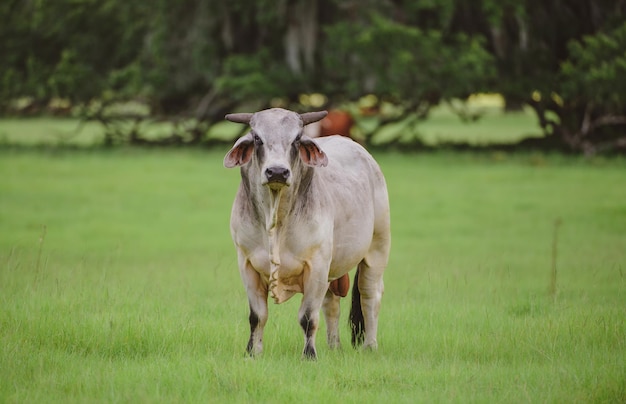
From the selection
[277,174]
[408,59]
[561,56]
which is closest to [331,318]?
[277,174]

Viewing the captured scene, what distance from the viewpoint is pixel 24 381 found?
621 cm

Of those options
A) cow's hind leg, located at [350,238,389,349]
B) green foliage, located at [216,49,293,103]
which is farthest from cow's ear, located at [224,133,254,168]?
green foliage, located at [216,49,293,103]

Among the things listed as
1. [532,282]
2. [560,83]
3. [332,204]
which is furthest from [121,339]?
[560,83]

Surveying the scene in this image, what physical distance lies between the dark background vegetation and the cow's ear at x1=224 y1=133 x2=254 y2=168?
1575 cm

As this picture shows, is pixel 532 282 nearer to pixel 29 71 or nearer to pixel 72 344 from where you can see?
pixel 72 344

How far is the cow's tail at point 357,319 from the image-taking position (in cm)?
797

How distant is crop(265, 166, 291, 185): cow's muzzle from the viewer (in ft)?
21.1

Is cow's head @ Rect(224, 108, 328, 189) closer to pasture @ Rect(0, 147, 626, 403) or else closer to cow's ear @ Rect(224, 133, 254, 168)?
cow's ear @ Rect(224, 133, 254, 168)

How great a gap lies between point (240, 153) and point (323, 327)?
2.43 metres

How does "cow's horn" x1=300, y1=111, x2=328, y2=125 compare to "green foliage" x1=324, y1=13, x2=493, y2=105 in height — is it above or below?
above

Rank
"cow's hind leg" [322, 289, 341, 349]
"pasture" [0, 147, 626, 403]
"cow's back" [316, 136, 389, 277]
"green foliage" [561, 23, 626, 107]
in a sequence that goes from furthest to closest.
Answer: "green foliage" [561, 23, 626, 107] → "cow's hind leg" [322, 289, 341, 349] → "cow's back" [316, 136, 389, 277] → "pasture" [0, 147, 626, 403]

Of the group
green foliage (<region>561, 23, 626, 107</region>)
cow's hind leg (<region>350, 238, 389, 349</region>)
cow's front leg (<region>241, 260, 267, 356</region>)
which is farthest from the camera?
green foliage (<region>561, 23, 626, 107</region>)

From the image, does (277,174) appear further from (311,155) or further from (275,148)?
(311,155)

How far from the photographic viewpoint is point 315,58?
83.6 feet
